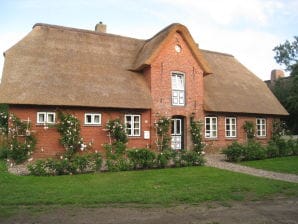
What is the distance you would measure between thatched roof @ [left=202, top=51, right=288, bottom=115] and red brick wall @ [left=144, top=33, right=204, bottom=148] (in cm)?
112

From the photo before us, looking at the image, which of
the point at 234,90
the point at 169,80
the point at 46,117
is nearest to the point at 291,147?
the point at 234,90

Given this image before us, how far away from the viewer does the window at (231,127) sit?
80.4 ft

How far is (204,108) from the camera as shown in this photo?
906 inches

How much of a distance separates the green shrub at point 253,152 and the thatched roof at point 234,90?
14.8ft

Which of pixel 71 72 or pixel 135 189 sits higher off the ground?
pixel 71 72

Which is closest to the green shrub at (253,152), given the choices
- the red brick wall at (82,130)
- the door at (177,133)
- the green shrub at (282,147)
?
the green shrub at (282,147)

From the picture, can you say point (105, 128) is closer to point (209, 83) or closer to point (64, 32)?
point (64, 32)

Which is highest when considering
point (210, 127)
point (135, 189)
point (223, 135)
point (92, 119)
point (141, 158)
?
point (92, 119)

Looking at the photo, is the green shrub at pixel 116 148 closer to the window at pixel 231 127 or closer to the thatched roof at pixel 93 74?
the thatched roof at pixel 93 74

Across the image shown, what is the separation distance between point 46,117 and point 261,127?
636 inches

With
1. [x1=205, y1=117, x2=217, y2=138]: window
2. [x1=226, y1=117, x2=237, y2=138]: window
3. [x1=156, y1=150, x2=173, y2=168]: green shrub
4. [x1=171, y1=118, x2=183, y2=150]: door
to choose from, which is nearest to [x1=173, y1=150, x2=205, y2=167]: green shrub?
[x1=156, y1=150, x2=173, y2=168]: green shrub

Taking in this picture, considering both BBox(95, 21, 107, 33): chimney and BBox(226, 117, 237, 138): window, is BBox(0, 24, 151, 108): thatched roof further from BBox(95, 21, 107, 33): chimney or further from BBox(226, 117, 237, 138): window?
BBox(226, 117, 237, 138): window

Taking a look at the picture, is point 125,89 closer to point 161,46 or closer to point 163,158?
point 161,46

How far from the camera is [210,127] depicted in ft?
77.7
